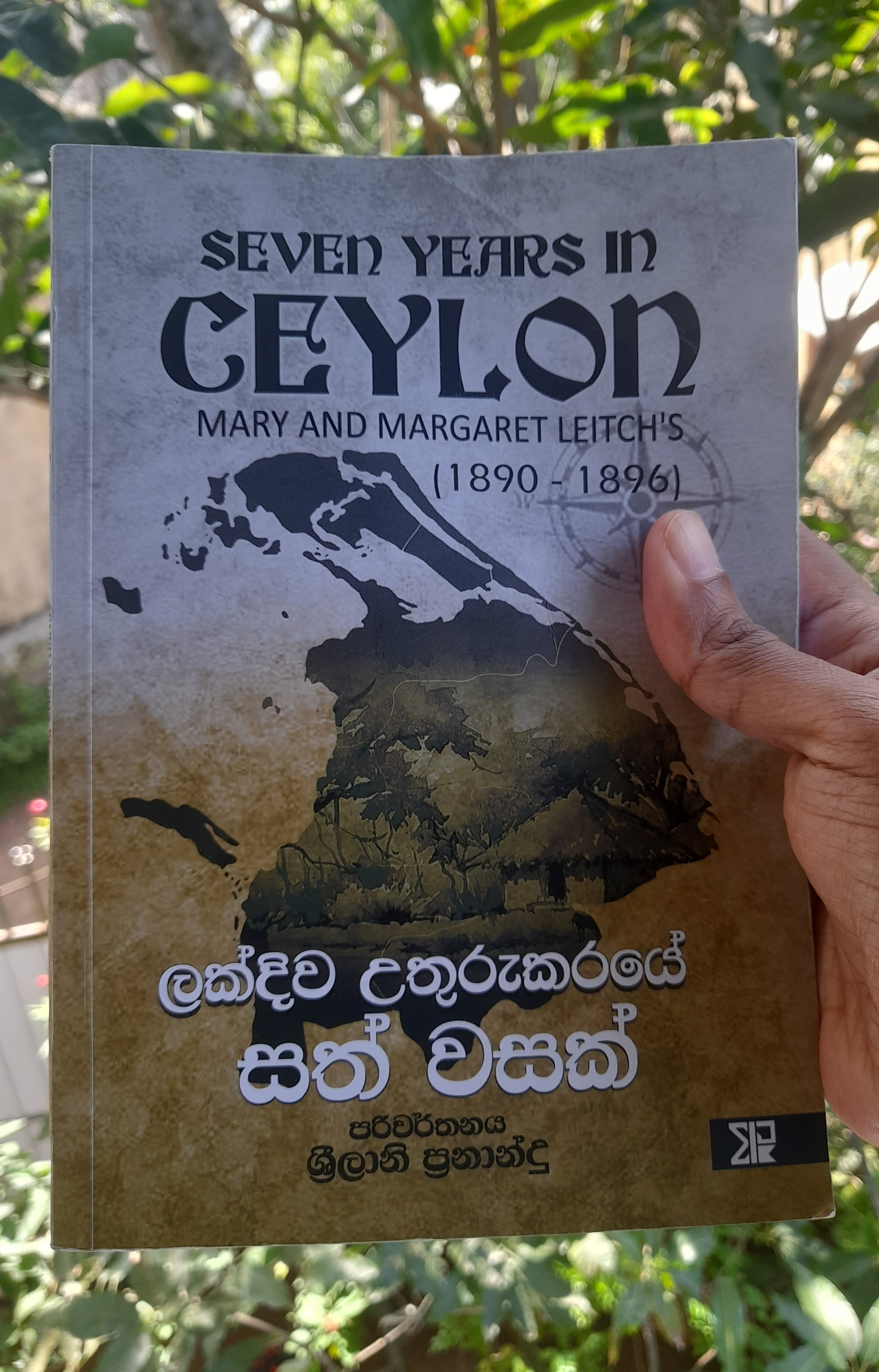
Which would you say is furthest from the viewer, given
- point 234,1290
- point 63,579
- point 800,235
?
point 234,1290

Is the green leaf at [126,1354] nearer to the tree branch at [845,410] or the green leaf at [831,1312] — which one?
the green leaf at [831,1312]

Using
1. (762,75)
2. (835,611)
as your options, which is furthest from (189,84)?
(835,611)

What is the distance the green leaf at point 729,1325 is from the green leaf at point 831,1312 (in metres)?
0.05

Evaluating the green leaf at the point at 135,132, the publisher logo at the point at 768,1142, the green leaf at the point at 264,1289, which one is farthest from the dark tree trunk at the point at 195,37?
the green leaf at the point at 264,1289

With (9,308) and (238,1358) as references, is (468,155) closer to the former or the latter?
(9,308)

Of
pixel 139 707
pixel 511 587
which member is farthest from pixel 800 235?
pixel 139 707

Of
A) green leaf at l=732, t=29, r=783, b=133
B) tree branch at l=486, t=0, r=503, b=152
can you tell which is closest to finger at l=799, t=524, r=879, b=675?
green leaf at l=732, t=29, r=783, b=133

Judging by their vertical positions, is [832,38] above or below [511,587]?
above

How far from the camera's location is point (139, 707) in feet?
1.64

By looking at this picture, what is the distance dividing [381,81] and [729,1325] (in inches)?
43.0

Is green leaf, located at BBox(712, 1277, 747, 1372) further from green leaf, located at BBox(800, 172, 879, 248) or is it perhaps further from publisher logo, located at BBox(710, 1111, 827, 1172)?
green leaf, located at BBox(800, 172, 879, 248)

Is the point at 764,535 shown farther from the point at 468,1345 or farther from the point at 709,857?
the point at 468,1345

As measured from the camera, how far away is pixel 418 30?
1.90 ft

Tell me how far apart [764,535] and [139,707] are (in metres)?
0.42
